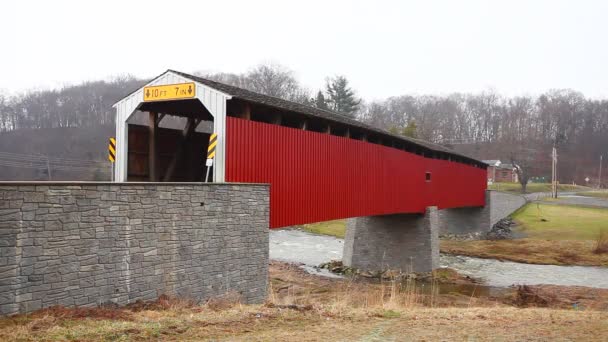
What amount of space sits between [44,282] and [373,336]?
4.29 m

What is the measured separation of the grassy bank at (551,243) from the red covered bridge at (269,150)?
10.8 metres

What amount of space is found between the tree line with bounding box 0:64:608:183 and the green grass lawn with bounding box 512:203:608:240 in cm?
1994

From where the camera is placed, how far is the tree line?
5878 cm

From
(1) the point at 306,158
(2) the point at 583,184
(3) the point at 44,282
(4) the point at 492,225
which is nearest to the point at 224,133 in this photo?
(1) the point at 306,158

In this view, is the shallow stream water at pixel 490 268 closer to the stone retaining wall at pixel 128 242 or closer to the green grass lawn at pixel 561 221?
the green grass lawn at pixel 561 221

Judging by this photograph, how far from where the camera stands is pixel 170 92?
35.4 feet

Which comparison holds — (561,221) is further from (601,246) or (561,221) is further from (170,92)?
(170,92)

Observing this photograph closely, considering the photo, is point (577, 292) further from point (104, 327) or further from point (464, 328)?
point (104, 327)

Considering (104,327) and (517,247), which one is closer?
(104,327)

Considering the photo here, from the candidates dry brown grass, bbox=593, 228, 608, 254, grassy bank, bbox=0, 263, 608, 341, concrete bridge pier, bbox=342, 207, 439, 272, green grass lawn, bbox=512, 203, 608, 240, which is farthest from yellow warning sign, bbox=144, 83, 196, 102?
green grass lawn, bbox=512, 203, 608, 240

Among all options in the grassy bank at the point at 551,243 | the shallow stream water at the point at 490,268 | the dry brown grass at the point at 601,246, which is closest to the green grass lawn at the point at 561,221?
the grassy bank at the point at 551,243

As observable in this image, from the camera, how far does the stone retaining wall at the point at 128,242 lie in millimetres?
6023

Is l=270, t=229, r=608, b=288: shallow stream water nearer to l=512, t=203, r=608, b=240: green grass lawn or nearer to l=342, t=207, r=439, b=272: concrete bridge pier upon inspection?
l=342, t=207, r=439, b=272: concrete bridge pier

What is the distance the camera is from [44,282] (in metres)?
6.20
